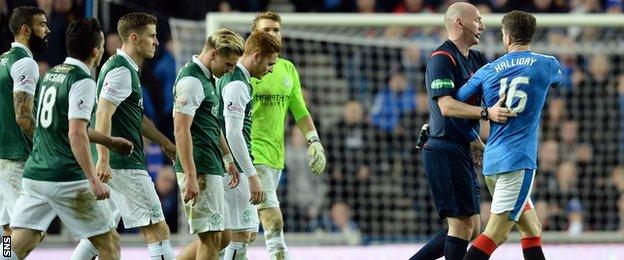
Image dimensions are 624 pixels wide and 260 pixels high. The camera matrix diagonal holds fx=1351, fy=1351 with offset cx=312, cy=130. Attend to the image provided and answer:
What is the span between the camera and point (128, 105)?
919cm

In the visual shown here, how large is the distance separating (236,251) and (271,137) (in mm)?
1006

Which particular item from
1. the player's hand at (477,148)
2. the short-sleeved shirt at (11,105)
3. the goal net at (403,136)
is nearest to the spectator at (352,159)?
the goal net at (403,136)

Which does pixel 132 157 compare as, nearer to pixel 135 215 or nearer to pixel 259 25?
pixel 135 215

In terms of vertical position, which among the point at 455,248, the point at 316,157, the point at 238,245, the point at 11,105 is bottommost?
the point at 455,248

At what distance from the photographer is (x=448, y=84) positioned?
932cm

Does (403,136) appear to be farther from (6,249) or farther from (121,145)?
(121,145)

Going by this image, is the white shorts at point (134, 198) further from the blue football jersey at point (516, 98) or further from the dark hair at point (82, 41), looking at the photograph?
the blue football jersey at point (516, 98)

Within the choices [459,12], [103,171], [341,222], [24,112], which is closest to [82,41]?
[103,171]

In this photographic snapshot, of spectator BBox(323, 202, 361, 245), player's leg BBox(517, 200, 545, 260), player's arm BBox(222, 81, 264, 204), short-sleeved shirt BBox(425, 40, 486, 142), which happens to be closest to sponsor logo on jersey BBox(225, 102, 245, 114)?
player's arm BBox(222, 81, 264, 204)

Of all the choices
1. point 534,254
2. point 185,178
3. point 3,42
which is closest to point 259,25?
point 185,178

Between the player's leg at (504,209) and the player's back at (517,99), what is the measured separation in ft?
0.28

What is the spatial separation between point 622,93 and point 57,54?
6479mm

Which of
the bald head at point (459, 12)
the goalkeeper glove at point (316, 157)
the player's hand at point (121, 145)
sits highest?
the bald head at point (459, 12)

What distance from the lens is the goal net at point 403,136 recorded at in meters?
15.8
